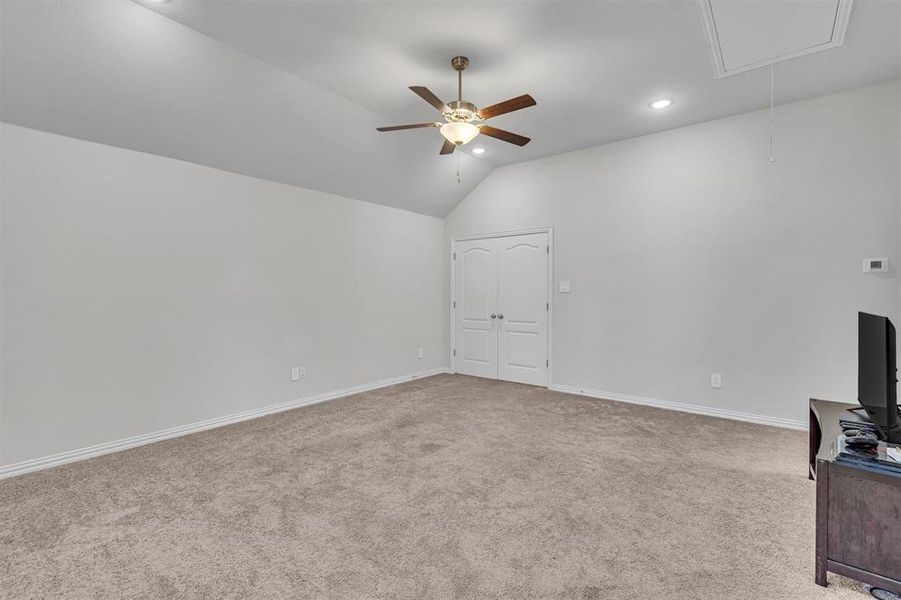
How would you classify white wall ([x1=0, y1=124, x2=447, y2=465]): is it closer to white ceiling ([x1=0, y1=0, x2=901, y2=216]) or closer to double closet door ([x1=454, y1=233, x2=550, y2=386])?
white ceiling ([x1=0, y1=0, x2=901, y2=216])

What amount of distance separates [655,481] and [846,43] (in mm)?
3210

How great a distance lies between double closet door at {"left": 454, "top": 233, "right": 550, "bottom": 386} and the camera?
517 cm

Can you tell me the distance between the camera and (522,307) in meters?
5.32

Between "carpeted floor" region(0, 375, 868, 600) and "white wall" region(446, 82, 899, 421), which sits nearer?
"carpeted floor" region(0, 375, 868, 600)

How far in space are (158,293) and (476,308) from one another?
374 cm

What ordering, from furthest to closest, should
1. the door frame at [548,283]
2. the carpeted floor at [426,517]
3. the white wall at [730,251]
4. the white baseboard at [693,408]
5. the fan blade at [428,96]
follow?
the door frame at [548,283] → the white baseboard at [693,408] → the white wall at [730,251] → the fan blade at [428,96] → the carpeted floor at [426,517]

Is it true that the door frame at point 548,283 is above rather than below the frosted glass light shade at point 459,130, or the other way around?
below

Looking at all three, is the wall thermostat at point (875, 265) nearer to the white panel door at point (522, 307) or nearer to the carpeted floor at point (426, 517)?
the carpeted floor at point (426, 517)

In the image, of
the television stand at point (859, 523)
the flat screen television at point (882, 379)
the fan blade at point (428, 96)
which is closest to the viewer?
the television stand at point (859, 523)

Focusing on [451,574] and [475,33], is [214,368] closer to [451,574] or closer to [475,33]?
[451,574]

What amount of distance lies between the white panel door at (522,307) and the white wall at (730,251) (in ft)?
0.73

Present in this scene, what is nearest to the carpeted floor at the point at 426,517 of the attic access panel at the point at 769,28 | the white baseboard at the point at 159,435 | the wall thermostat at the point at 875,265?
the white baseboard at the point at 159,435

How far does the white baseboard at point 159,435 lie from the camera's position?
2.71 m

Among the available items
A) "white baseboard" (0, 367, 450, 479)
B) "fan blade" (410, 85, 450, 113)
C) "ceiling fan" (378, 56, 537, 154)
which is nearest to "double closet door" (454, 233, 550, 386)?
"white baseboard" (0, 367, 450, 479)
